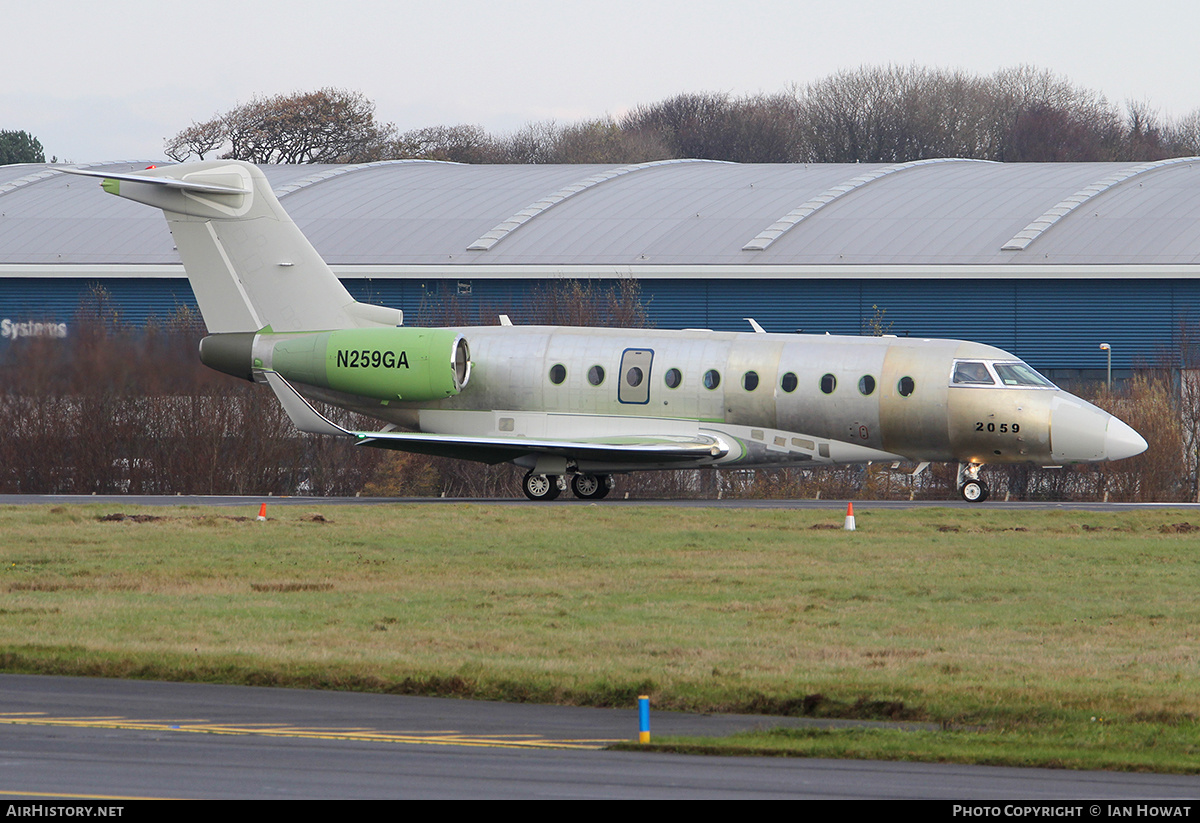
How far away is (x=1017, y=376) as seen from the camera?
29812mm

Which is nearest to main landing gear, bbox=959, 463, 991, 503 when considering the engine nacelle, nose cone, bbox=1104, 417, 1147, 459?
nose cone, bbox=1104, 417, 1147, 459

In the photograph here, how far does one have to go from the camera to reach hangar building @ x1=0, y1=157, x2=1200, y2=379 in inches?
1809

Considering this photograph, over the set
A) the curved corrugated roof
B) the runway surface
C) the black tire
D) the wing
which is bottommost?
the runway surface

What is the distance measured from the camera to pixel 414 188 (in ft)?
188

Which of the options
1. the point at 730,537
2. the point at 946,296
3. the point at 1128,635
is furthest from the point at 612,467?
the point at 946,296

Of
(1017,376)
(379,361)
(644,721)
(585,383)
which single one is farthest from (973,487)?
(644,721)

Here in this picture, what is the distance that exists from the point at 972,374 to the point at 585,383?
7370 mm

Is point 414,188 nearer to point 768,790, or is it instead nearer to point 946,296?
point 946,296

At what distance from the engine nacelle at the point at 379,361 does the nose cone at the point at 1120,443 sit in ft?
40.1

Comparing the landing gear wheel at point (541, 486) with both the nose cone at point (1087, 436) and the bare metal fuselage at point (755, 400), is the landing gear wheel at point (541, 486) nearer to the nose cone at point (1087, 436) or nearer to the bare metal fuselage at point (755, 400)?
the bare metal fuselage at point (755, 400)

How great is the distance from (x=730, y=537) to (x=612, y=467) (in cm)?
608

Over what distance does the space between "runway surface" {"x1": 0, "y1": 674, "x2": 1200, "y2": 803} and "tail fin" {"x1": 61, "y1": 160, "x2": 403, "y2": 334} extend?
19511 mm

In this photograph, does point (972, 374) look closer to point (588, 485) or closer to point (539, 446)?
point (588, 485)

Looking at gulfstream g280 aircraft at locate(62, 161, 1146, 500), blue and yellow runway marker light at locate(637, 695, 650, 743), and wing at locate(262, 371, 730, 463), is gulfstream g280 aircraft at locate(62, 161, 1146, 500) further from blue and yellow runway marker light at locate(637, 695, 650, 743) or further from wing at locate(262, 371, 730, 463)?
blue and yellow runway marker light at locate(637, 695, 650, 743)
